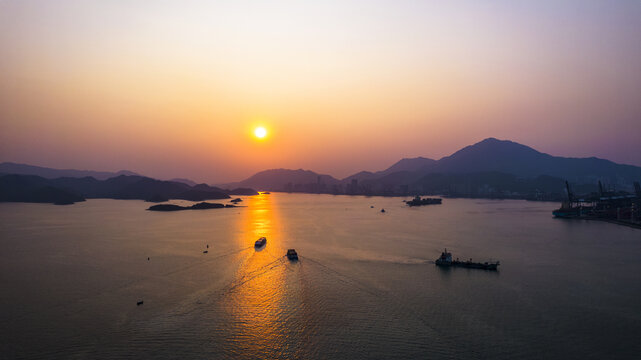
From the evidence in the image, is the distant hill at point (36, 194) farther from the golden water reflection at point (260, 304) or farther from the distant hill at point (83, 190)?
the golden water reflection at point (260, 304)

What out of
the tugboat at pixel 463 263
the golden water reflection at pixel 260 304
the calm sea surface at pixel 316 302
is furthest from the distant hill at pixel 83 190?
the tugboat at pixel 463 263

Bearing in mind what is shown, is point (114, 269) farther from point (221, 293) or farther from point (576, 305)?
point (576, 305)

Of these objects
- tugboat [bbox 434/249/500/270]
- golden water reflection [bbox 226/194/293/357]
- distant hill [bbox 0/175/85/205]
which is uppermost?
distant hill [bbox 0/175/85/205]

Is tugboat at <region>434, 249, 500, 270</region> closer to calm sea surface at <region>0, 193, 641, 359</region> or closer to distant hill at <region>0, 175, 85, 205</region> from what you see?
calm sea surface at <region>0, 193, 641, 359</region>

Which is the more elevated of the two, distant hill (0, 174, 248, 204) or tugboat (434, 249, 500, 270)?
distant hill (0, 174, 248, 204)

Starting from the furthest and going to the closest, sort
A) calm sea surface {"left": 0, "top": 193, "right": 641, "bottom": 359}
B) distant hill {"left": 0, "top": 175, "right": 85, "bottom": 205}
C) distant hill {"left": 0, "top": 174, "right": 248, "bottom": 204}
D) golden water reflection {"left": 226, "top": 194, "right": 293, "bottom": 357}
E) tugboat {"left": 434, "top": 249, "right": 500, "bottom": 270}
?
distant hill {"left": 0, "top": 174, "right": 248, "bottom": 204} → distant hill {"left": 0, "top": 175, "right": 85, "bottom": 205} → tugboat {"left": 434, "top": 249, "right": 500, "bottom": 270} → golden water reflection {"left": 226, "top": 194, "right": 293, "bottom": 357} → calm sea surface {"left": 0, "top": 193, "right": 641, "bottom": 359}

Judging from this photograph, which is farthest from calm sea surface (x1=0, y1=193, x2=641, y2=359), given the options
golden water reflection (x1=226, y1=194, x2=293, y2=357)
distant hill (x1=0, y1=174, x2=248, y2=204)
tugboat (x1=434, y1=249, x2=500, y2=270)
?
distant hill (x1=0, y1=174, x2=248, y2=204)

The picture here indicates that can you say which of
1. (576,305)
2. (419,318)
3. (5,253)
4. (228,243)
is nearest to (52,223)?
(5,253)

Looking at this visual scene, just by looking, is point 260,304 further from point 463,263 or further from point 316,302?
point 463,263

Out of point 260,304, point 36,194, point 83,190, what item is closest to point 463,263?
point 260,304
